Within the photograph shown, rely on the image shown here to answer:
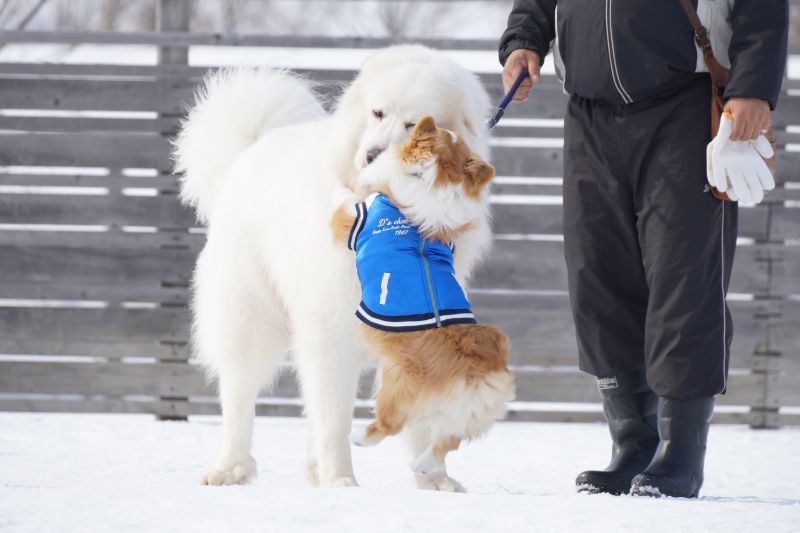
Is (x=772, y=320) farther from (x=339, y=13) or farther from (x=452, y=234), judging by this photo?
(x=339, y=13)

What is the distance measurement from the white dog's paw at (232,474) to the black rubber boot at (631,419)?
988 millimetres

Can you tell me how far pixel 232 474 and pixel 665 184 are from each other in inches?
59.9

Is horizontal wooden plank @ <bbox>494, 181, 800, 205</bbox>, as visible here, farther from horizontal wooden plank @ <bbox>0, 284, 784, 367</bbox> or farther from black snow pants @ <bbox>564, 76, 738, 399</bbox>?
black snow pants @ <bbox>564, 76, 738, 399</bbox>

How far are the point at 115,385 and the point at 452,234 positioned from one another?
2.86 meters

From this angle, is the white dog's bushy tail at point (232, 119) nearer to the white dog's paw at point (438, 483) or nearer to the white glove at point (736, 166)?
the white dog's paw at point (438, 483)

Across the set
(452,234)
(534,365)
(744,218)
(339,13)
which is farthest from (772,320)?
(339,13)

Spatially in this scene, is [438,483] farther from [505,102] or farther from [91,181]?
[91,181]

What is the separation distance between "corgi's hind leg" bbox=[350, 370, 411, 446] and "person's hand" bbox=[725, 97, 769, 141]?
3.35 ft

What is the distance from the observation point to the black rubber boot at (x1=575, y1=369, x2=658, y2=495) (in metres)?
2.76

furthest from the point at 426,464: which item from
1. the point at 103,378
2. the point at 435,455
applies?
the point at 103,378

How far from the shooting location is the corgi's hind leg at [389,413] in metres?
2.18

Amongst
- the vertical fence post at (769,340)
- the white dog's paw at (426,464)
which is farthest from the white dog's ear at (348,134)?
the vertical fence post at (769,340)

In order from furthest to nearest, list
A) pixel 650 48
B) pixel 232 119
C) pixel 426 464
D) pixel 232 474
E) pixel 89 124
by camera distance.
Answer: pixel 89 124, pixel 232 119, pixel 232 474, pixel 650 48, pixel 426 464

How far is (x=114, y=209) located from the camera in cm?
479
